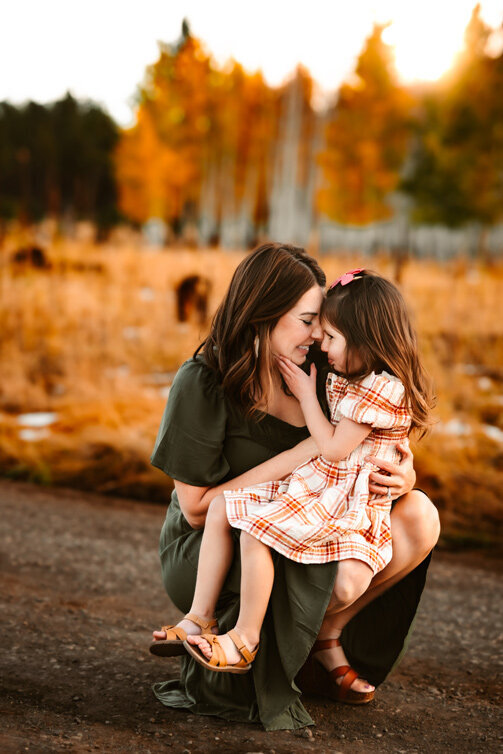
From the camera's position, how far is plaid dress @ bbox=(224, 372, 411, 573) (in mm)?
2148

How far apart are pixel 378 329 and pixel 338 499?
512mm

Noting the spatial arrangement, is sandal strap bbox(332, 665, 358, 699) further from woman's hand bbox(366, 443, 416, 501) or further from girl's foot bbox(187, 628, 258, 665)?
woman's hand bbox(366, 443, 416, 501)

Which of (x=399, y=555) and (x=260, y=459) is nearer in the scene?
(x=399, y=555)

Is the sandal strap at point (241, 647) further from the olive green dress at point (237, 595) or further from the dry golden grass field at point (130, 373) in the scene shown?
the dry golden grass field at point (130, 373)

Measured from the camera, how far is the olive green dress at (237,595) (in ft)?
7.13

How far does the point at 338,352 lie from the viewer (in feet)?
7.69

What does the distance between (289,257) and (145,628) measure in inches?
65.8

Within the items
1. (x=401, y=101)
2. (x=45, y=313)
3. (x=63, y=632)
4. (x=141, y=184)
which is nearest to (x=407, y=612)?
(x=63, y=632)

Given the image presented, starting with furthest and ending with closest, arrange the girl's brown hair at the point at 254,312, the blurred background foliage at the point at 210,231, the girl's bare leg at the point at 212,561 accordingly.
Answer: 1. the blurred background foliage at the point at 210,231
2. the girl's brown hair at the point at 254,312
3. the girl's bare leg at the point at 212,561

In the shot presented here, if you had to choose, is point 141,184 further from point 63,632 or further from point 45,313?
point 63,632

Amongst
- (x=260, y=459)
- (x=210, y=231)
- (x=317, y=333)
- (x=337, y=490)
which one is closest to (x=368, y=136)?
(x=210, y=231)

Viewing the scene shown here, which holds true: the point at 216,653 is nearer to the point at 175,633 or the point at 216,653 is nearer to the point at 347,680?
the point at 175,633

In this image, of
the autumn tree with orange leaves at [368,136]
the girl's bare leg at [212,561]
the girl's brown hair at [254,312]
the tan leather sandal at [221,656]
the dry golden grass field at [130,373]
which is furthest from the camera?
the autumn tree with orange leaves at [368,136]

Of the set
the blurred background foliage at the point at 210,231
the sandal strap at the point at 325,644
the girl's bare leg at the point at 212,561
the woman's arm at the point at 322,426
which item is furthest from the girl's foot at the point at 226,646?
the blurred background foliage at the point at 210,231
